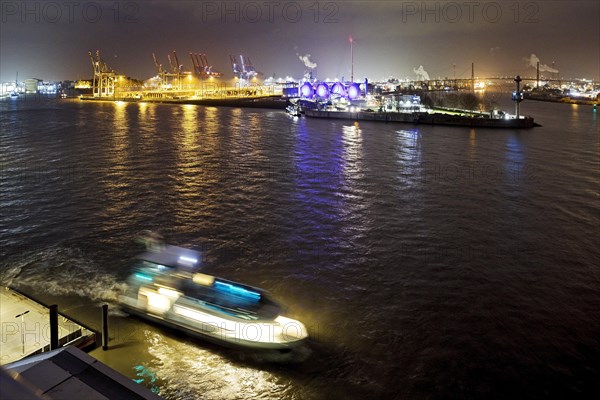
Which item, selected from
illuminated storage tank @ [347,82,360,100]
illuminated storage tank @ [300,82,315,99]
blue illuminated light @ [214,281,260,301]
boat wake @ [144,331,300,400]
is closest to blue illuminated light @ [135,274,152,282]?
boat wake @ [144,331,300,400]

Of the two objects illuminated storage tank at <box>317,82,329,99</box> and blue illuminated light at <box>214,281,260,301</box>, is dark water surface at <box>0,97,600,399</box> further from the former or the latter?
illuminated storage tank at <box>317,82,329,99</box>

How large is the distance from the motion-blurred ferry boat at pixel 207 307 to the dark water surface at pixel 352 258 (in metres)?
0.22

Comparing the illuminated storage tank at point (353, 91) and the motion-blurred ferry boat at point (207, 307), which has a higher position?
the illuminated storage tank at point (353, 91)

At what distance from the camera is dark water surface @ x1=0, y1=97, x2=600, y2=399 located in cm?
519

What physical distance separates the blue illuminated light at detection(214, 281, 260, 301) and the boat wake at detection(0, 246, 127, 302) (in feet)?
6.72

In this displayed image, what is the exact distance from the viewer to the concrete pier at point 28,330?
4.67 metres

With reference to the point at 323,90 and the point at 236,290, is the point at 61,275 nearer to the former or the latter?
the point at 236,290

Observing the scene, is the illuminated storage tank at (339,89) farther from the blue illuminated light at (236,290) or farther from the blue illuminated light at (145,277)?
the blue illuminated light at (236,290)

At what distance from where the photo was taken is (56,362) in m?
2.09

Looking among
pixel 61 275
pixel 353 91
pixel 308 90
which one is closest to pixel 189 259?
pixel 61 275

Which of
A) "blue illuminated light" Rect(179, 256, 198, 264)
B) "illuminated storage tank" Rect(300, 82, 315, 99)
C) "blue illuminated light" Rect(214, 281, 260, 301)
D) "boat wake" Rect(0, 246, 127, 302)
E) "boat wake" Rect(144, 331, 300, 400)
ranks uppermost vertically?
"illuminated storage tank" Rect(300, 82, 315, 99)

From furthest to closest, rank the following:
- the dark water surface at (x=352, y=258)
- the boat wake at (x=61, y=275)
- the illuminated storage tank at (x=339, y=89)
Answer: the illuminated storage tank at (x=339, y=89) → the boat wake at (x=61, y=275) → the dark water surface at (x=352, y=258)

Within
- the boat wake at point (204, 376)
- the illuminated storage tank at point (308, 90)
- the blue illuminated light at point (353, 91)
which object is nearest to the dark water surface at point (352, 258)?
the boat wake at point (204, 376)

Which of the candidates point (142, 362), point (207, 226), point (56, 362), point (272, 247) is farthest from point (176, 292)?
point (207, 226)
